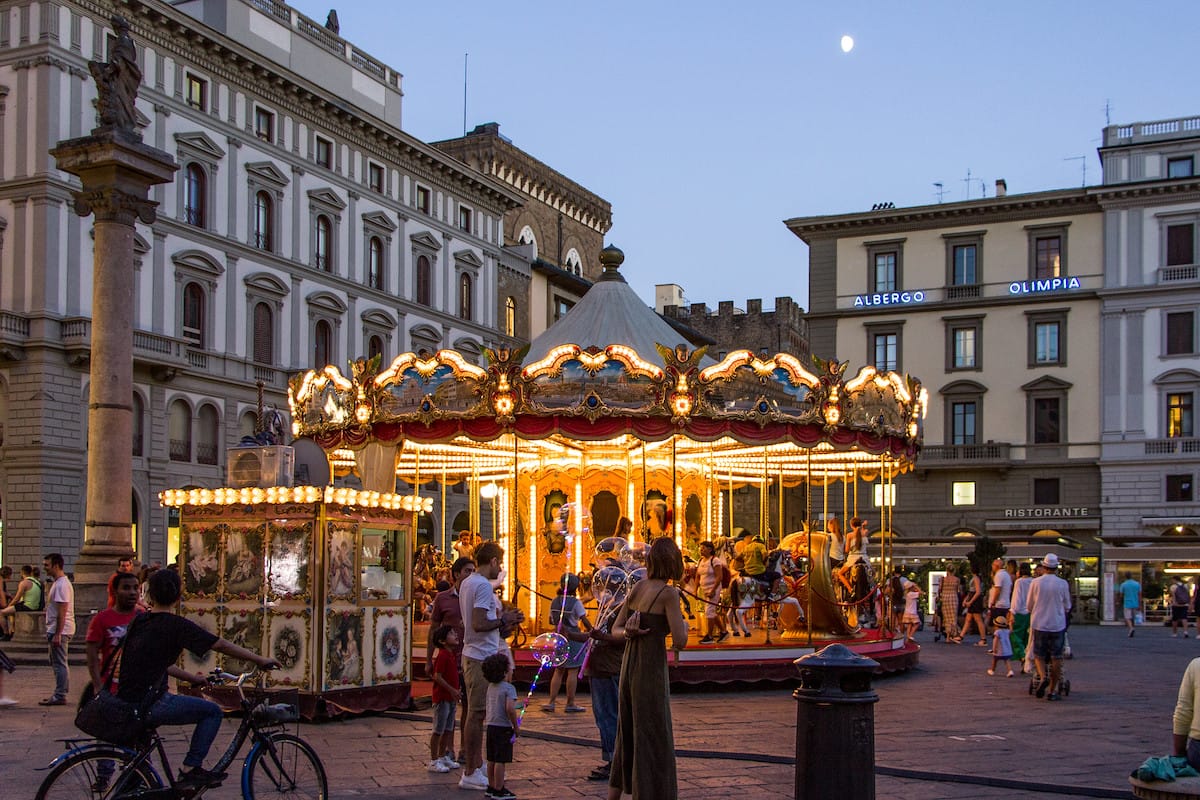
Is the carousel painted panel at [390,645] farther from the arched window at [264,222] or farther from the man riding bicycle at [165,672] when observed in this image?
the arched window at [264,222]

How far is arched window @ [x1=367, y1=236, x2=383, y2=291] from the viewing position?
152 ft

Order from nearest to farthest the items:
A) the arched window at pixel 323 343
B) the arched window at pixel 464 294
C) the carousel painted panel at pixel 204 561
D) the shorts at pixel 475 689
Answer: the shorts at pixel 475 689, the carousel painted panel at pixel 204 561, the arched window at pixel 323 343, the arched window at pixel 464 294

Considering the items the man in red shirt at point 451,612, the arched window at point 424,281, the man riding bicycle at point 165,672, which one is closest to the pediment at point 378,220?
the arched window at point 424,281

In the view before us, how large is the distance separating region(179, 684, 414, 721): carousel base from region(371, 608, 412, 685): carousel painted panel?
117mm

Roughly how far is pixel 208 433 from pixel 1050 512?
26931 millimetres

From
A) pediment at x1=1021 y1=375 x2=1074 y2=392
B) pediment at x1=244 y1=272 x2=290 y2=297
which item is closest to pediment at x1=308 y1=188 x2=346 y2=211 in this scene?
pediment at x1=244 y1=272 x2=290 y2=297

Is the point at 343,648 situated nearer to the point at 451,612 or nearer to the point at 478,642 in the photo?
the point at 451,612

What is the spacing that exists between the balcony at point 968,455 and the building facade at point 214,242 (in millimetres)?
16774

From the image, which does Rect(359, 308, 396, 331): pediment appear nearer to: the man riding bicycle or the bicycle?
the bicycle

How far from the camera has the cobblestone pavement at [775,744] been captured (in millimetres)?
9625

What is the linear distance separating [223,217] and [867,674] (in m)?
34.7

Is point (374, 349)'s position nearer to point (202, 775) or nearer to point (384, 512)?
point (384, 512)

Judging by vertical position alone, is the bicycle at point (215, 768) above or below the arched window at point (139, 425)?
below

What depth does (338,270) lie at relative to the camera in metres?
44.5
